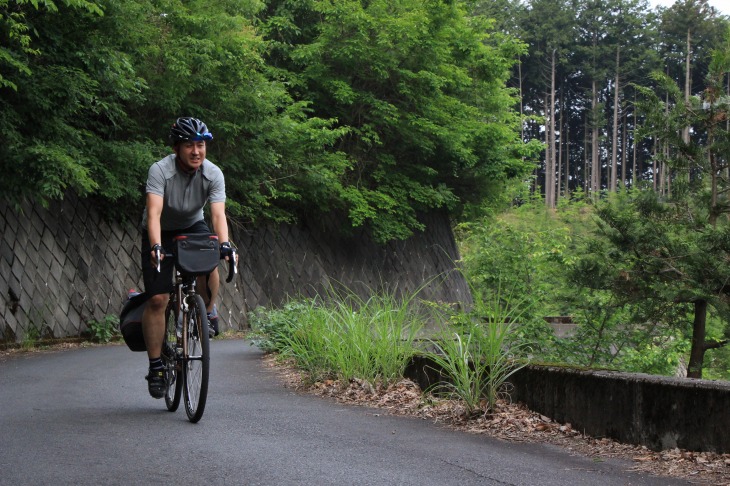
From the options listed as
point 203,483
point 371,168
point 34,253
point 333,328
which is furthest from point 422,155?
point 203,483

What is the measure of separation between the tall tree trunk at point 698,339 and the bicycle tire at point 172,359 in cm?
613

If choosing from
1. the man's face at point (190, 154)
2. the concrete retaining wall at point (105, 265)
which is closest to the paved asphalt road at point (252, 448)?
the man's face at point (190, 154)

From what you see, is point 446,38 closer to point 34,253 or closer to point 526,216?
point 34,253

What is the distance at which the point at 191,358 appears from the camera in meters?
6.22

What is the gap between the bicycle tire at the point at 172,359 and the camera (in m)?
6.54

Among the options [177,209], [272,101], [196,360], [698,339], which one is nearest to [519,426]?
[196,360]

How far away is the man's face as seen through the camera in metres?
6.27

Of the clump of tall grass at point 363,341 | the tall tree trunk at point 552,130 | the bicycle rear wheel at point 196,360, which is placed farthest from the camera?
the tall tree trunk at point 552,130

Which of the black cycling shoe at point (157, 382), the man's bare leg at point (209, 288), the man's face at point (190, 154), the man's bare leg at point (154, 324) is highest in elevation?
the man's face at point (190, 154)

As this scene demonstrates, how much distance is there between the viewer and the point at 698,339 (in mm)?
10156

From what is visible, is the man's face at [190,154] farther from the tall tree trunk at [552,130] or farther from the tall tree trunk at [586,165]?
the tall tree trunk at [586,165]

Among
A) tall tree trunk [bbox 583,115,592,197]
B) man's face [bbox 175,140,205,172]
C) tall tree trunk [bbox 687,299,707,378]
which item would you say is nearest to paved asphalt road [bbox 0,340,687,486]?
man's face [bbox 175,140,205,172]

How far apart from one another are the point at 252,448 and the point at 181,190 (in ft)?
6.70

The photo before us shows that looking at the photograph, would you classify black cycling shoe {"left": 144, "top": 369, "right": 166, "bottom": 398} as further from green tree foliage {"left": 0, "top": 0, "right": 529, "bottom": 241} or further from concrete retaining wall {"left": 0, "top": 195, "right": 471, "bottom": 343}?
green tree foliage {"left": 0, "top": 0, "right": 529, "bottom": 241}
